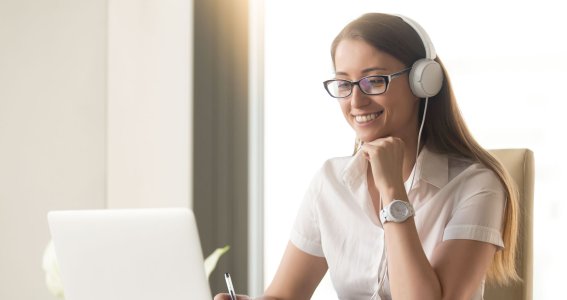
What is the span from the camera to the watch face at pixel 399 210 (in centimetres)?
138

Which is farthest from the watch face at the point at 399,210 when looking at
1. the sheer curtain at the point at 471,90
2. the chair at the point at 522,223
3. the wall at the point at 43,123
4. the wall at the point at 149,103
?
the wall at the point at 43,123

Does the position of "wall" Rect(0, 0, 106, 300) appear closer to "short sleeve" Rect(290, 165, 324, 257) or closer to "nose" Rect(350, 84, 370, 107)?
"short sleeve" Rect(290, 165, 324, 257)

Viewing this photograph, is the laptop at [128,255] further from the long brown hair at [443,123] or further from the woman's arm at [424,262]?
the long brown hair at [443,123]

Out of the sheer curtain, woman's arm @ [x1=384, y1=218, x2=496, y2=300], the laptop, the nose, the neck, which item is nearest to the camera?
the laptop

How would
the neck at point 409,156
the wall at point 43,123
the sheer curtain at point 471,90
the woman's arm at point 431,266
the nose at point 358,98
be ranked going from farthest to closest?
1. the wall at point 43,123
2. the sheer curtain at point 471,90
3. the neck at point 409,156
4. the nose at point 358,98
5. the woman's arm at point 431,266

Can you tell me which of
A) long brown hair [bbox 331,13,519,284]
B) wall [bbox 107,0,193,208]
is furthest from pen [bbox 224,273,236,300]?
wall [bbox 107,0,193,208]

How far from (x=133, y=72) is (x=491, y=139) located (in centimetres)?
154

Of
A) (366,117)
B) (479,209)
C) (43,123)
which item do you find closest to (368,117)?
(366,117)

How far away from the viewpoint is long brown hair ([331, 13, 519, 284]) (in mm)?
1457

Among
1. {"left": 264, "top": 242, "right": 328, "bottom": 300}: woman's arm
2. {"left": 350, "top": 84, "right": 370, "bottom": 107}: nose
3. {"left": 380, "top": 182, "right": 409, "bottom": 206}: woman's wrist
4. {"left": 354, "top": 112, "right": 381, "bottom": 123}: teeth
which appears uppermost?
{"left": 350, "top": 84, "right": 370, "bottom": 107}: nose

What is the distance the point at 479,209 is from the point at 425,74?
25 centimetres

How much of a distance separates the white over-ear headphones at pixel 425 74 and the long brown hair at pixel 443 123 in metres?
0.01

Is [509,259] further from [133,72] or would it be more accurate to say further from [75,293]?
[133,72]

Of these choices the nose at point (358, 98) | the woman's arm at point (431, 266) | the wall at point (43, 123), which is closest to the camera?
the woman's arm at point (431, 266)
